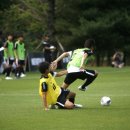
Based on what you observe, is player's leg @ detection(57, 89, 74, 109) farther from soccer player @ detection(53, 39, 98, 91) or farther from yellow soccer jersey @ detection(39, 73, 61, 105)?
soccer player @ detection(53, 39, 98, 91)

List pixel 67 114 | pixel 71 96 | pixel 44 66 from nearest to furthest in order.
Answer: pixel 67 114, pixel 44 66, pixel 71 96

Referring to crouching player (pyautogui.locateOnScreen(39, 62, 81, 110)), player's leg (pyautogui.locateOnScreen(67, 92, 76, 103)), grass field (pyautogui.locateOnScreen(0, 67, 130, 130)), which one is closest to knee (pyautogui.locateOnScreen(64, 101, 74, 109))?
crouching player (pyautogui.locateOnScreen(39, 62, 81, 110))

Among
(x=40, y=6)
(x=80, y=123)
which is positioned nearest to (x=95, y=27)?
(x=40, y=6)

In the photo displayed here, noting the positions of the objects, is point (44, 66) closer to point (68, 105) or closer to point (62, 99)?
point (62, 99)

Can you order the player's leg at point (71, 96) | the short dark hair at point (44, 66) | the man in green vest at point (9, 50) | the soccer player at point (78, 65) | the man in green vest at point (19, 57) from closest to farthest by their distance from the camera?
the short dark hair at point (44, 66)
the player's leg at point (71, 96)
the soccer player at point (78, 65)
the man in green vest at point (9, 50)
the man in green vest at point (19, 57)

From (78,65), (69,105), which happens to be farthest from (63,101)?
(78,65)

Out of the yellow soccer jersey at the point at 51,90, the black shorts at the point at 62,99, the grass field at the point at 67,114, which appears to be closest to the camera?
the grass field at the point at 67,114

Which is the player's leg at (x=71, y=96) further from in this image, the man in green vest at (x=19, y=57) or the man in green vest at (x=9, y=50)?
the man in green vest at (x=19, y=57)

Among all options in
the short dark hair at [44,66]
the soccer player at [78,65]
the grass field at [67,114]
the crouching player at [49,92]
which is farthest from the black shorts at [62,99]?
the soccer player at [78,65]

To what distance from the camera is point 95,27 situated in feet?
170

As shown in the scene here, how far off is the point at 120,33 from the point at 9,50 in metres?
23.2

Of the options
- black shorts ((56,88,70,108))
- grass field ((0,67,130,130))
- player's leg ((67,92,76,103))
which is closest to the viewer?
grass field ((0,67,130,130))

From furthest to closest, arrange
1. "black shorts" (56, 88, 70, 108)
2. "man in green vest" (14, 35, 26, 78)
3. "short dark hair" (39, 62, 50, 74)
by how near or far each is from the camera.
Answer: "man in green vest" (14, 35, 26, 78)
"black shorts" (56, 88, 70, 108)
"short dark hair" (39, 62, 50, 74)

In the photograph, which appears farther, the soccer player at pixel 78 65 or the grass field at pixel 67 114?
the soccer player at pixel 78 65
